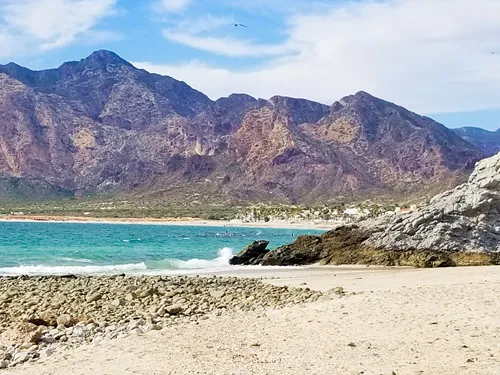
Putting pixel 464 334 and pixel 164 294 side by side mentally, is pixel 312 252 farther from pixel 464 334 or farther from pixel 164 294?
pixel 464 334

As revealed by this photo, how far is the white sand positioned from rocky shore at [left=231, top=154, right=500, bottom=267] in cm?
1337

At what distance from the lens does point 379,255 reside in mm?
29734

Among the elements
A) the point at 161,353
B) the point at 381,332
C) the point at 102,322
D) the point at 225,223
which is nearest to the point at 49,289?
the point at 102,322

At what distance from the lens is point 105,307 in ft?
54.6

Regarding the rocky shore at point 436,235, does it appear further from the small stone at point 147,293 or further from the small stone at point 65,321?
the small stone at point 65,321

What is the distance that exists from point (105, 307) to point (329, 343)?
7.48 meters

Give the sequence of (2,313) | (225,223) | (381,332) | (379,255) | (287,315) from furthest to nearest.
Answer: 1. (225,223)
2. (379,255)
3. (2,313)
4. (287,315)
5. (381,332)

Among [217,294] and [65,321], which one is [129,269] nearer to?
[217,294]

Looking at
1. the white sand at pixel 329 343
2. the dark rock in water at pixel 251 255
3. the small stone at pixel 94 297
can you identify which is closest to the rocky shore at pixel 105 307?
the small stone at pixel 94 297

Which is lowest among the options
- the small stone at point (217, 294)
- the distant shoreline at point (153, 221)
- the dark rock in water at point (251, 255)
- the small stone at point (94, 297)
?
the distant shoreline at point (153, 221)

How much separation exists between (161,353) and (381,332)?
12.8 ft

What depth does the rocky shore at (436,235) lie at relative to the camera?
2844 centimetres

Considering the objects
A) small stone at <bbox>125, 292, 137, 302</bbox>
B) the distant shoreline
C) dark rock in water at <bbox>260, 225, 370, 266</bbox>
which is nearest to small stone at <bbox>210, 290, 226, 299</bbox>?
small stone at <bbox>125, 292, 137, 302</bbox>

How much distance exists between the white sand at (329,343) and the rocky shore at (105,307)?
2.52 feet
